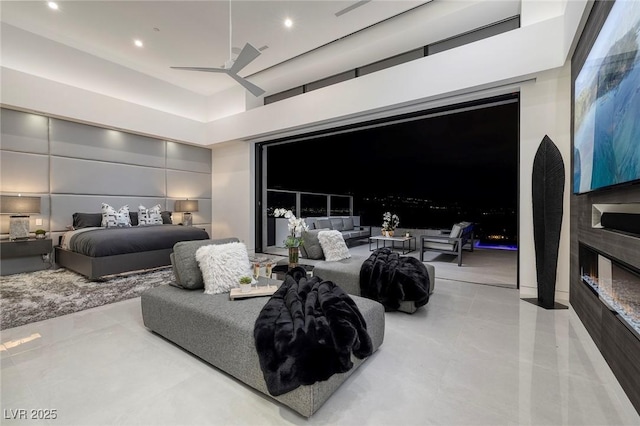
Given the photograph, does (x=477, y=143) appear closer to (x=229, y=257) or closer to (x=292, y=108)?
(x=292, y=108)

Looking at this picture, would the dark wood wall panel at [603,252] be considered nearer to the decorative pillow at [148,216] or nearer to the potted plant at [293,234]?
the potted plant at [293,234]

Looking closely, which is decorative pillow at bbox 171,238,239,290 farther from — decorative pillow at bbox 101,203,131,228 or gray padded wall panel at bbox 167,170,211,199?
gray padded wall panel at bbox 167,170,211,199

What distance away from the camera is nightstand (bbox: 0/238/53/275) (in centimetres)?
443

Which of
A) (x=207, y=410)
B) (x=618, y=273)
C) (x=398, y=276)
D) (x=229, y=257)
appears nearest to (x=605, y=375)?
(x=618, y=273)

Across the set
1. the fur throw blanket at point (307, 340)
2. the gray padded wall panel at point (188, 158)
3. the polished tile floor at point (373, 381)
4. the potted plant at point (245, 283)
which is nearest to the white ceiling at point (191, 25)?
the gray padded wall panel at point (188, 158)

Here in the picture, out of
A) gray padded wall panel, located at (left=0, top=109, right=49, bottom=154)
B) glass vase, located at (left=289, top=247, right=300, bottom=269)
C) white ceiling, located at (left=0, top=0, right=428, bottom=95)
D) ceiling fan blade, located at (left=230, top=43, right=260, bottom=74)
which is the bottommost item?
glass vase, located at (left=289, top=247, right=300, bottom=269)

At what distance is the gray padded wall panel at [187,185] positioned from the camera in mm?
6848

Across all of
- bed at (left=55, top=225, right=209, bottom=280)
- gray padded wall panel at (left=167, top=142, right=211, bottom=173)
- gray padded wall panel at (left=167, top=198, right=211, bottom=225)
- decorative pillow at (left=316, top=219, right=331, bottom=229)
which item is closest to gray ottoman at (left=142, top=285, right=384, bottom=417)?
bed at (left=55, top=225, right=209, bottom=280)

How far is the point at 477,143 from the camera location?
7121mm

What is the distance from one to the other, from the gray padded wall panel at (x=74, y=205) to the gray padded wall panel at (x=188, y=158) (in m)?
1.34

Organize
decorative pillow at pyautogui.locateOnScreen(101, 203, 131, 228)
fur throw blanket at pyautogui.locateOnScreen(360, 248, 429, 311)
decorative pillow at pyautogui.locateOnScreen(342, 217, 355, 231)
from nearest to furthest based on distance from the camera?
fur throw blanket at pyautogui.locateOnScreen(360, 248, 429, 311)
decorative pillow at pyautogui.locateOnScreen(101, 203, 131, 228)
decorative pillow at pyautogui.locateOnScreen(342, 217, 355, 231)

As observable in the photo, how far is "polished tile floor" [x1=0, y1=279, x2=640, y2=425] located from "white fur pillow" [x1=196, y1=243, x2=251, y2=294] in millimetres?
576

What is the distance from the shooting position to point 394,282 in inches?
116

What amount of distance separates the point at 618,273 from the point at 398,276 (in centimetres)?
165
